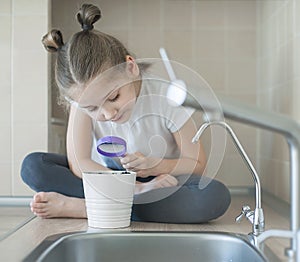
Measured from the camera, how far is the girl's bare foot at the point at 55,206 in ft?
4.46

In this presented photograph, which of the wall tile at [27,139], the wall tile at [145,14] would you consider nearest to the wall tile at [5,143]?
the wall tile at [27,139]

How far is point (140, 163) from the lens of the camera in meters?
1.23

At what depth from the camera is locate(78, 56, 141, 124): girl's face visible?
1030mm

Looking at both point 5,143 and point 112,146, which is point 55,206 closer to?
point 112,146

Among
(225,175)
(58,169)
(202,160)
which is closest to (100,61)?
(202,160)

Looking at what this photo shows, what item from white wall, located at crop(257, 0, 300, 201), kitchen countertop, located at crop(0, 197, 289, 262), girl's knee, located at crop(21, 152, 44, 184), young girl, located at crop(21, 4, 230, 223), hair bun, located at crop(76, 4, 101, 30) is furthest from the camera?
white wall, located at crop(257, 0, 300, 201)

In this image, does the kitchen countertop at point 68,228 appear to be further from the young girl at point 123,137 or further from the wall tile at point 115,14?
the wall tile at point 115,14

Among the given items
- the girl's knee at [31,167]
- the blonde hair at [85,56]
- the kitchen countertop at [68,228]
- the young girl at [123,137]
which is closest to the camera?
the kitchen countertop at [68,228]

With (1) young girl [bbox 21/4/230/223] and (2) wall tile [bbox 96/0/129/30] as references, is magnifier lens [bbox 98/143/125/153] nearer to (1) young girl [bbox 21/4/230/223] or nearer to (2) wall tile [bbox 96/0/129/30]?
(1) young girl [bbox 21/4/230/223]

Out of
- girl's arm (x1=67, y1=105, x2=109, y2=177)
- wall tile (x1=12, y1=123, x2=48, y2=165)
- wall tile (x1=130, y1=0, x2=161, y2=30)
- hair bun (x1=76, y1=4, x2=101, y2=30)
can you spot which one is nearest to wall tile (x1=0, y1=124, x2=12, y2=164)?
wall tile (x1=12, y1=123, x2=48, y2=165)

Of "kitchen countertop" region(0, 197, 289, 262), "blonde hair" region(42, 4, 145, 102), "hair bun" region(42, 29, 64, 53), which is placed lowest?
"kitchen countertop" region(0, 197, 289, 262)

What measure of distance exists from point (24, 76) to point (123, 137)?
788mm

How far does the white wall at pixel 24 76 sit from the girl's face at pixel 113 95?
767 mm

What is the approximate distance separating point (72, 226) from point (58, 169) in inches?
9.9
